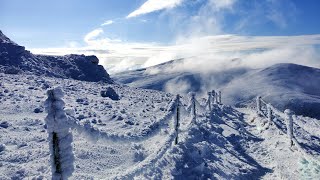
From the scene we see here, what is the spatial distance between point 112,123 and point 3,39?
46.6m

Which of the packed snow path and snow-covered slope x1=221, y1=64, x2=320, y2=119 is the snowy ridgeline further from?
snow-covered slope x1=221, y1=64, x2=320, y2=119

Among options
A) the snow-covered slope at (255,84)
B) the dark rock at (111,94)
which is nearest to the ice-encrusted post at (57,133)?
the dark rock at (111,94)

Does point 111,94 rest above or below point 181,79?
above

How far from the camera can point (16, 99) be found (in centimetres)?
2612

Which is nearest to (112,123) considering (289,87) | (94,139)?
(94,139)

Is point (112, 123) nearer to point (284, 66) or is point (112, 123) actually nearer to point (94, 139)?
point (94, 139)

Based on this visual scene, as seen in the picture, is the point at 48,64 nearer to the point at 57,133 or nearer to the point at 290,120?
the point at 290,120

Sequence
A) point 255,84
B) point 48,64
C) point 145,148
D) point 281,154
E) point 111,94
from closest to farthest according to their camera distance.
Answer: point 145,148 < point 281,154 < point 111,94 < point 48,64 < point 255,84

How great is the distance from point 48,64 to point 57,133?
61.1 m

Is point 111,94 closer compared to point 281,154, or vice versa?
point 281,154

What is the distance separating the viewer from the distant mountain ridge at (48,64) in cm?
5447

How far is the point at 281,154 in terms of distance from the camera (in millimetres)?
17469

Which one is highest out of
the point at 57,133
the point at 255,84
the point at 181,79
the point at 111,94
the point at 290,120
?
the point at 57,133

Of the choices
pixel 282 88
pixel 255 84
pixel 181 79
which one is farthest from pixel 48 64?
pixel 181 79
